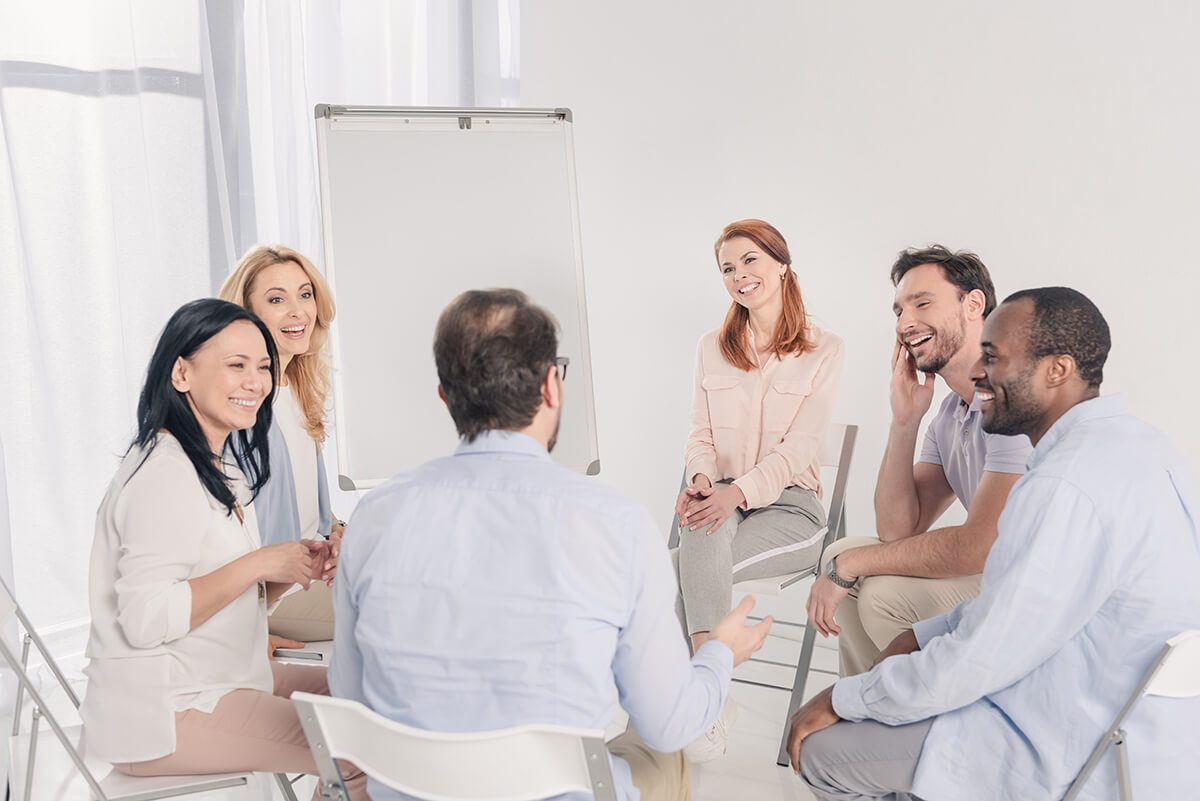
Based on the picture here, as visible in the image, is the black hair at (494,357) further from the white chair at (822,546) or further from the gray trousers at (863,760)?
the white chair at (822,546)

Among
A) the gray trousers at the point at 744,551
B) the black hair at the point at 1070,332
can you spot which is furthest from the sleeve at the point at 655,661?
the gray trousers at the point at 744,551

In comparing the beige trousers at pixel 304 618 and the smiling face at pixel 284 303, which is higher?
the smiling face at pixel 284 303

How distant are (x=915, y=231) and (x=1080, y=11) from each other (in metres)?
0.86

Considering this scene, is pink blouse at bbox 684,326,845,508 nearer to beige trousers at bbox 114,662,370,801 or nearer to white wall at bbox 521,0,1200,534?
white wall at bbox 521,0,1200,534

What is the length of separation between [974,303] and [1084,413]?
94cm

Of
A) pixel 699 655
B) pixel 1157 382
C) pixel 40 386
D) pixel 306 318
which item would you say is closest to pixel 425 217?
pixel 306 318

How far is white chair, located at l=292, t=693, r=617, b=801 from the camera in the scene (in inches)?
44.2

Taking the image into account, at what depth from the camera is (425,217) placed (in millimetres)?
2801

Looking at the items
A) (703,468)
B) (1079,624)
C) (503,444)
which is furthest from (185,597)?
(703,468)

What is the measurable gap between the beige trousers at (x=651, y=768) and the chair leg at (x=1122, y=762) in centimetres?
65

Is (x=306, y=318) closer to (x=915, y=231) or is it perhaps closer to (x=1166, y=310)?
(x=915, y=231)

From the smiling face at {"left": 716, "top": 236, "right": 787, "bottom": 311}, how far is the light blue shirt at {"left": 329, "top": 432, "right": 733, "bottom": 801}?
5.57ft

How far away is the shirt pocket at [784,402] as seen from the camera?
2.83m

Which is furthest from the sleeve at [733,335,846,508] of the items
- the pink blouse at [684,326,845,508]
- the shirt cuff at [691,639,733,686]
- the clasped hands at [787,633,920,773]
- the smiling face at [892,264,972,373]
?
the shirt cuff at [691,639,733,686]
